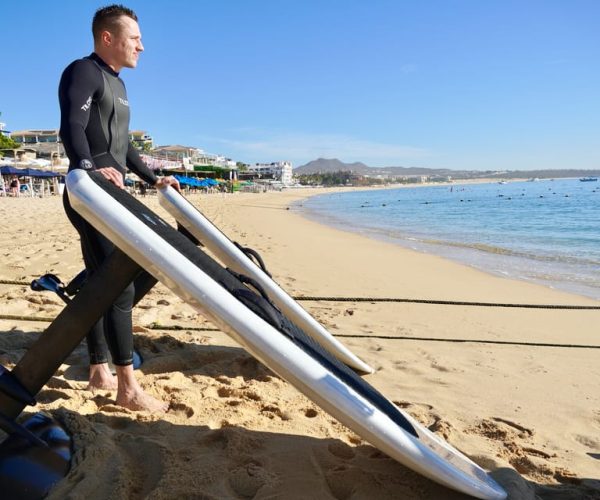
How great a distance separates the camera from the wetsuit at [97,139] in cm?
220

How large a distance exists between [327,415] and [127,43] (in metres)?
2.15

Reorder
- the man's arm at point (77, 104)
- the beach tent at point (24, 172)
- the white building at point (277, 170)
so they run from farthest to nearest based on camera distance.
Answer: the white building at point (277, 170) → the beach tent at point (24, 172) → the man's arm at point (77, 104)

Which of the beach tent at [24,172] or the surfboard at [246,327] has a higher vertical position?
the beach tent at [24,172]

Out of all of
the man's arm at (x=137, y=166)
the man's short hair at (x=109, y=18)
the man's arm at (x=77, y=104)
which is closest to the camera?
the man's arm at (x=77, y=104)

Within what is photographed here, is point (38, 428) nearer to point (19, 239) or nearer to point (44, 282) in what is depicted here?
point (44, 282)

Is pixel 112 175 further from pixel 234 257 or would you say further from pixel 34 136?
pixel 34 136

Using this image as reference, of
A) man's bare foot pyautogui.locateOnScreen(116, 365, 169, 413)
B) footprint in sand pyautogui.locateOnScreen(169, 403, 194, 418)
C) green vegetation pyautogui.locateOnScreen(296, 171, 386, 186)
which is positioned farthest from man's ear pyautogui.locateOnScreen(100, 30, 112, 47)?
green vegetation pyautogui.locateOnScreen(296, 171, 386, 186)

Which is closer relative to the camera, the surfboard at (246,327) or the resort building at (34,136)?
the surfboard at (246,327)

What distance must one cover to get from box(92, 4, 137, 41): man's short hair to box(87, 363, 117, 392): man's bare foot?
1.76m

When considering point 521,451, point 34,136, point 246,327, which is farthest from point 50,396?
point 34,136

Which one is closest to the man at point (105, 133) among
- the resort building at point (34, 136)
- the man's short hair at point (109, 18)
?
the man's short hair at point (109, 18)

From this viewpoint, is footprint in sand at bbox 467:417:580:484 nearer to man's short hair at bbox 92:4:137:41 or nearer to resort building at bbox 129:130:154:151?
man's short hair at bbox 92:4:137:41

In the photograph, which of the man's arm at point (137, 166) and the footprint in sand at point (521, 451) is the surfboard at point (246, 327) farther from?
the man's arm at point (137, 166)

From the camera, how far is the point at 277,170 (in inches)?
6644
